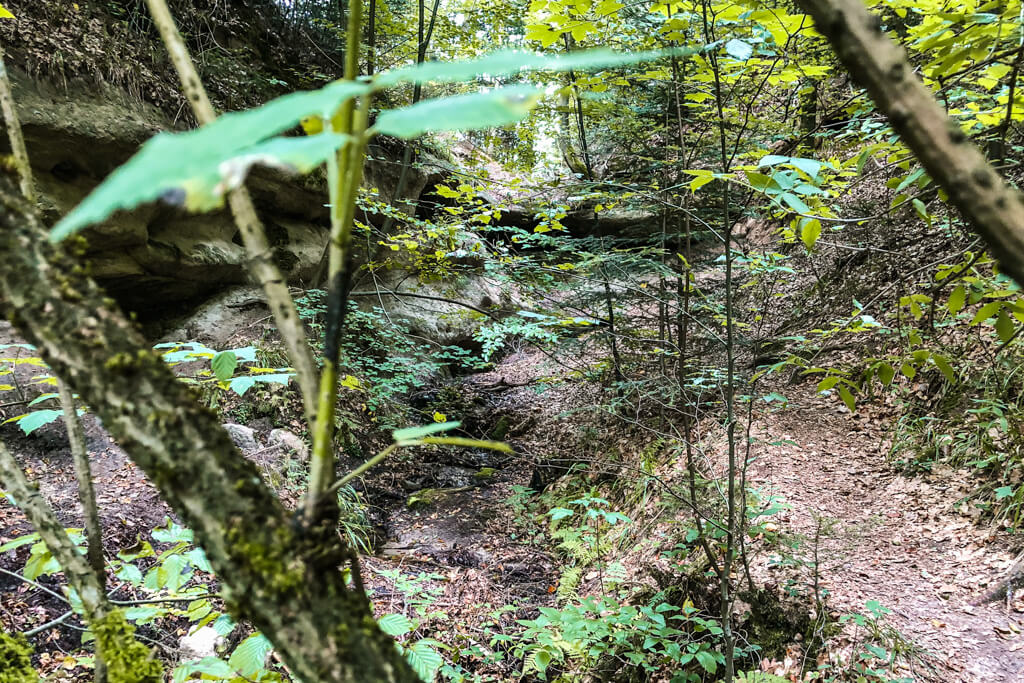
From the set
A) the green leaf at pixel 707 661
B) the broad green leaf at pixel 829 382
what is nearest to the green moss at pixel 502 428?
the green leaf at pixel 707 661

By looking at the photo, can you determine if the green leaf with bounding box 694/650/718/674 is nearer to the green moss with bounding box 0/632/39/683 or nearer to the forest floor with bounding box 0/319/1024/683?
the forest floor with bounding box 0/319/1024/683

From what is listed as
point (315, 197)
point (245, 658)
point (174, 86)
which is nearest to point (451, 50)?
point (315, 197)

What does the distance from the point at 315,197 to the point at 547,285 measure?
4.68 m

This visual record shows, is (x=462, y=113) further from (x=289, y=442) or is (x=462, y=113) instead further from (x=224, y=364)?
(x=289, y=442)

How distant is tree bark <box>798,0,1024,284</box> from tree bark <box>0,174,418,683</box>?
662 millimetres

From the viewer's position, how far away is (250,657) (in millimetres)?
1061

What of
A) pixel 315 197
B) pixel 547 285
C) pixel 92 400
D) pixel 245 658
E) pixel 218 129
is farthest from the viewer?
pixel 315 197

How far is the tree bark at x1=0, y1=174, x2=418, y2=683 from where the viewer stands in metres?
0.46

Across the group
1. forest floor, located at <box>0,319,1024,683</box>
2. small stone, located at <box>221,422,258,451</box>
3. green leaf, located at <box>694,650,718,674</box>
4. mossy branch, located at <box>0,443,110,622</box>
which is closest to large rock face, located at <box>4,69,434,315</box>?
small stone, located at <box>221,422,258,451</box>

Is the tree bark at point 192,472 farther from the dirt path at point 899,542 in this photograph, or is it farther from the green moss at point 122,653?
the dirt path at point 899,542

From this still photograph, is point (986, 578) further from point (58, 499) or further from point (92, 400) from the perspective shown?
point (58, 499)

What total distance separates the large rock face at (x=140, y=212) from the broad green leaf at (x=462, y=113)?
4.33 meters

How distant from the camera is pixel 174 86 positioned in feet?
19.4

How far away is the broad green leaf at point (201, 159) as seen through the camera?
0.23m
